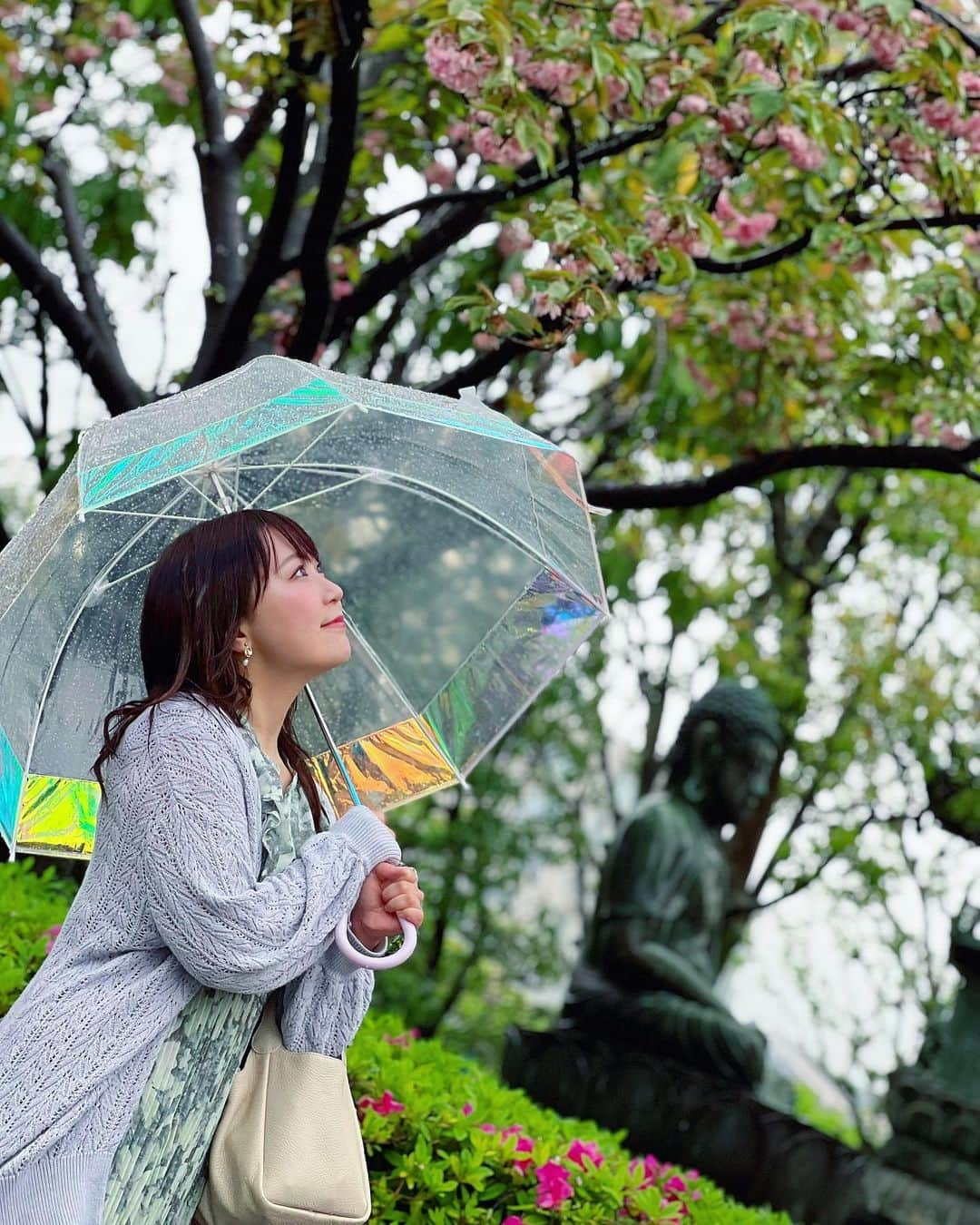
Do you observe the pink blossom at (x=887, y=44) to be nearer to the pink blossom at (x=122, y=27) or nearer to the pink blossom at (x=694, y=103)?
the pink blossom at (x=694, y=103)

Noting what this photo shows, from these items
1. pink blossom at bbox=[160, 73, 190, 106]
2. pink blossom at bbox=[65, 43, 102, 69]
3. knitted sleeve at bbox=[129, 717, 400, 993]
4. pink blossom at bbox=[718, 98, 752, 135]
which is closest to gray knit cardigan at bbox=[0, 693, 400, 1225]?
knitted sleeve at bbox=[129, 717, 400, 993]

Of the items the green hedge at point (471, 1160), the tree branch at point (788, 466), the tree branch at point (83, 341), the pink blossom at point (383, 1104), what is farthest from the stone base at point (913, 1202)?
the tree branch at point (83, 341)

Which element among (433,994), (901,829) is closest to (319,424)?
(433,994)

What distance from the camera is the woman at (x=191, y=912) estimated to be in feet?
6.59

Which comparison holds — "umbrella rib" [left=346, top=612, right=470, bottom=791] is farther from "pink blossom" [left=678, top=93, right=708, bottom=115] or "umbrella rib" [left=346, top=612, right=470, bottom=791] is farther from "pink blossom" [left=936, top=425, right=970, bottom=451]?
"pink blossom" [left=936, top=425, right=970, bottom=451]

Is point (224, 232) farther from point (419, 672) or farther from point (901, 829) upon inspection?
point (901, 829)

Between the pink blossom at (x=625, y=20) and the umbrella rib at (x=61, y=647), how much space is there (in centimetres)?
240

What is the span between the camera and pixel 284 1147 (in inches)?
84.4

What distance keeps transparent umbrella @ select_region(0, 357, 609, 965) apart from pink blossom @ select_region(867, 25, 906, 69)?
2.42 m

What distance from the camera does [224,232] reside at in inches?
209

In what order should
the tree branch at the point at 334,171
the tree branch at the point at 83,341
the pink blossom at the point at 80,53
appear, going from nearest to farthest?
the tree branch at the point at 334,171, the tree branch at the point at 83,341, the pink blossom at the point at 80,53

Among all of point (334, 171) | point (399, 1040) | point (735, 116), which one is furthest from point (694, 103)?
point (399, 1040)

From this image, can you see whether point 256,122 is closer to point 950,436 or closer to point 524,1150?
point 950,436

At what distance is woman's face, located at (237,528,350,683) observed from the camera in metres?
2.29
